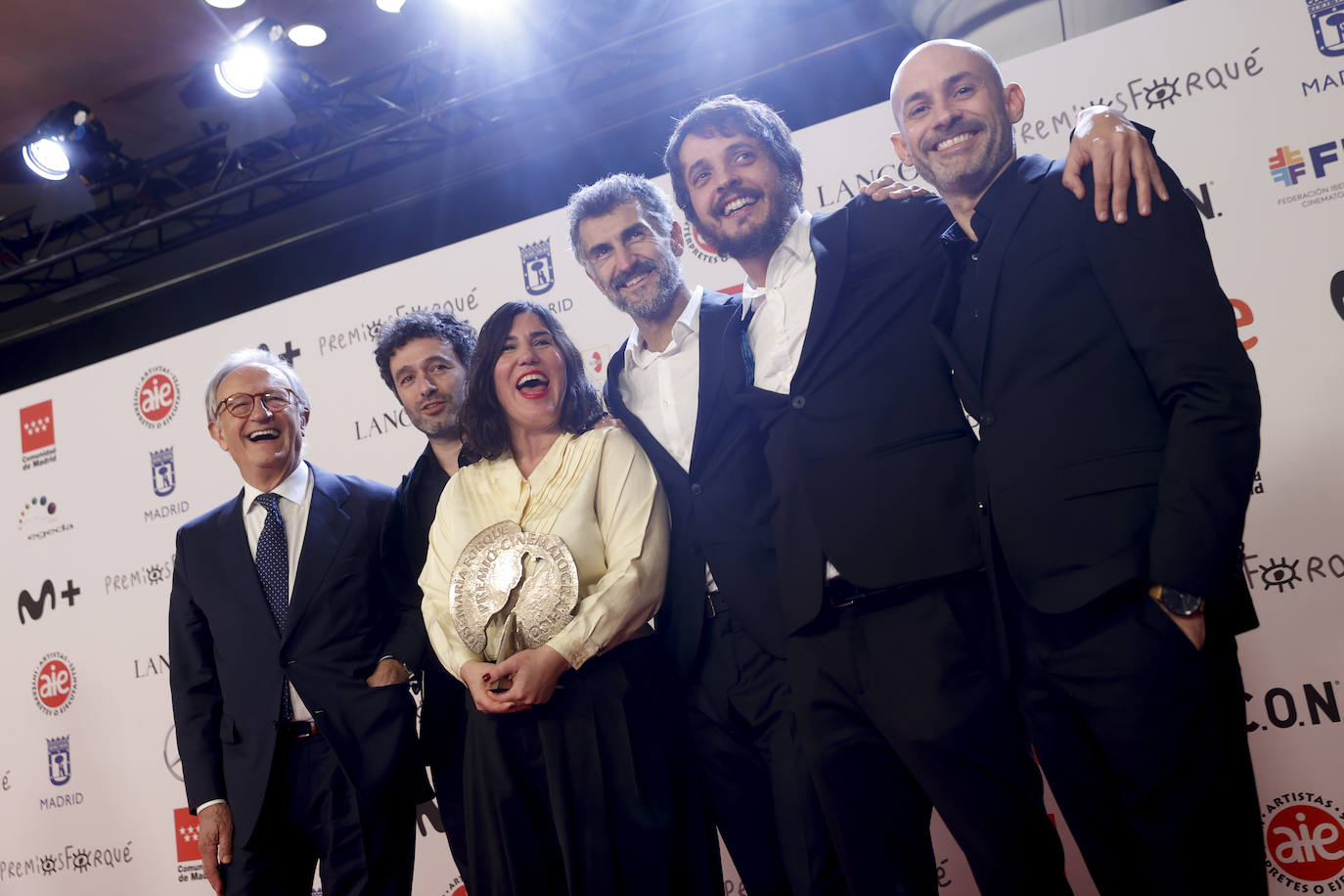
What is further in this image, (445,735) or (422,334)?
(422,334)

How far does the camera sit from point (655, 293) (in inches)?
102

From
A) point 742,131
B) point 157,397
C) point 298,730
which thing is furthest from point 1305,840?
point 157,397

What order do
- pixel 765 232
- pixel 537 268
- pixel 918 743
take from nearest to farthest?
1. pixel 918 743
2. pixel 765 232
3. pixel 537 268

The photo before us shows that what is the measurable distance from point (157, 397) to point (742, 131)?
340 centimetres

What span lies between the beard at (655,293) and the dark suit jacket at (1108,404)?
37.3 inches

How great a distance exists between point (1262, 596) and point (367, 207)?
5.53 metres

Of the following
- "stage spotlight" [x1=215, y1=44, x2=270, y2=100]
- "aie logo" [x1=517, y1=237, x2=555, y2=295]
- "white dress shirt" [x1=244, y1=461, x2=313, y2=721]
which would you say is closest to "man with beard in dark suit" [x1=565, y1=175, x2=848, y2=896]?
"white dress shirt" [x1=244, y1=461, x2=313, y2=721]

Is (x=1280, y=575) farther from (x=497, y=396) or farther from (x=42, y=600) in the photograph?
(x=42, y=600)

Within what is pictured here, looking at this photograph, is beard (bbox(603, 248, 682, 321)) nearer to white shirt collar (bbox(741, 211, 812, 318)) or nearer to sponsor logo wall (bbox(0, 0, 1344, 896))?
sponsor logo wall (bbox(0, 0, 1344, 896))

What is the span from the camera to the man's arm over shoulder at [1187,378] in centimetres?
155

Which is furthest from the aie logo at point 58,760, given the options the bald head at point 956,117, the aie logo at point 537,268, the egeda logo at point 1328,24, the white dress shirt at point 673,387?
the egeda logo at point 1328,24

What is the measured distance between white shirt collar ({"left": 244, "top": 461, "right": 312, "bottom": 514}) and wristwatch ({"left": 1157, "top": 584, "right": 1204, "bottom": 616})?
2.26 m

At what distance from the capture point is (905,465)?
76.4 inches

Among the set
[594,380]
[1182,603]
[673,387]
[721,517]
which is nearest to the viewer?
[1182,603]
